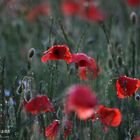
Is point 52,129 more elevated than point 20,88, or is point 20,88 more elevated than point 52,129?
point 20,88

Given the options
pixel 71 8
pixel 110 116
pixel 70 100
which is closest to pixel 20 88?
pixel 110 116

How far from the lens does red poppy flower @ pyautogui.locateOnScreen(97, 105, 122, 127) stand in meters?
1.91

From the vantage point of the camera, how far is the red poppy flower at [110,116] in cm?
191

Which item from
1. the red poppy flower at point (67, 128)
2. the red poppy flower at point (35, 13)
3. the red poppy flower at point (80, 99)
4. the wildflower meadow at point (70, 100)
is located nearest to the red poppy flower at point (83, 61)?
the wildflower meadow at point (70, 100)

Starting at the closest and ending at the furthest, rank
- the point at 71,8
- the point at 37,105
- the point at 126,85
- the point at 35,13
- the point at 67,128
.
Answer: the point at 37,105
the point at 67,128
the point at 126,85
the point at 35,13
the point at 71,8

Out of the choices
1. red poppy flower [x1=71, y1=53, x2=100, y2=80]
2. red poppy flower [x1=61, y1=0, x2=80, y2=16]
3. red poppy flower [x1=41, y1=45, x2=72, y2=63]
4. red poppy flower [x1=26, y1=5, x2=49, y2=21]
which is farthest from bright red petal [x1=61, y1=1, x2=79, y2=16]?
red poppy flower [x1=41, y1=45, x2=72, y2=63]

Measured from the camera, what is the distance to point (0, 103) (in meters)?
2.14

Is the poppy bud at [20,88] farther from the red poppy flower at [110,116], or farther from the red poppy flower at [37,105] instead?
the red poppy flower at [110,116]

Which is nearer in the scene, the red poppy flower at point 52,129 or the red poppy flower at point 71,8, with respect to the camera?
the red poppy flower at point 52,129

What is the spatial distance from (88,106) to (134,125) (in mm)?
778

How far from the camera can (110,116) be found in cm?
191

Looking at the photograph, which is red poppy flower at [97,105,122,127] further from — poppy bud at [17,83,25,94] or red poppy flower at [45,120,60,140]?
poppy bud at [17,83,25,94]

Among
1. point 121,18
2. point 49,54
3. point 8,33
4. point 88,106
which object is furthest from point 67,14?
point 88,106

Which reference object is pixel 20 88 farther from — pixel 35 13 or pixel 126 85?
pixel 35 13
